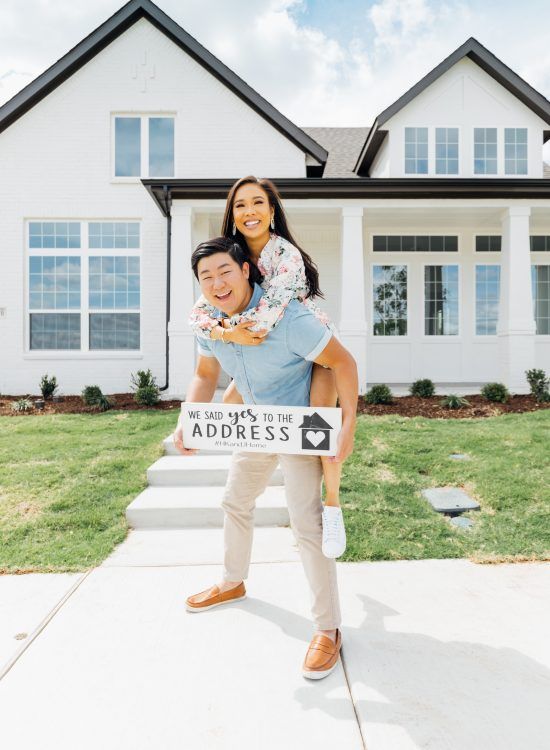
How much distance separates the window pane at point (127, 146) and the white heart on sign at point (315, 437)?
9937 millimetres

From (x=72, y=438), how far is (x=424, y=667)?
4931 mm

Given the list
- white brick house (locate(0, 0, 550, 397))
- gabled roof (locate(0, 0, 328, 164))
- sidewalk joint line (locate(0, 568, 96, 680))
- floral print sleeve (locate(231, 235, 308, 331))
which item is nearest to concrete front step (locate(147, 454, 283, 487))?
sidewalk joint line (locate(0, 568, 96, 680))

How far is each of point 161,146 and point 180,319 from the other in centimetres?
432

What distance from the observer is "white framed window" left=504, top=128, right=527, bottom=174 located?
34.8ft

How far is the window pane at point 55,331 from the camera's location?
33.6 feet

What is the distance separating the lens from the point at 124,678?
1999 millimetres

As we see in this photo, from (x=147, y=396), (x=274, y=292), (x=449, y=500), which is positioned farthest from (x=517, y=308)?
(x=274, y=292)

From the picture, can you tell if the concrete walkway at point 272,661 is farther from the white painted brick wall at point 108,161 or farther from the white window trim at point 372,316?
the white window trim at point 372,316

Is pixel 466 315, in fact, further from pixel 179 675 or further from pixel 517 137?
pixel 179 675

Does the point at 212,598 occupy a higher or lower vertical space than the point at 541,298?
lower

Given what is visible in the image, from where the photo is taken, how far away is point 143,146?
34.2 ft

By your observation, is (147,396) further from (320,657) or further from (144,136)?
(320,657)

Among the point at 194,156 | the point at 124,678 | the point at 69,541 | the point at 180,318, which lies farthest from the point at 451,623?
the point at 194,156

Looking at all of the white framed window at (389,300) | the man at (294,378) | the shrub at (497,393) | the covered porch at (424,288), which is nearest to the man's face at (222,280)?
the man at (294,378)
